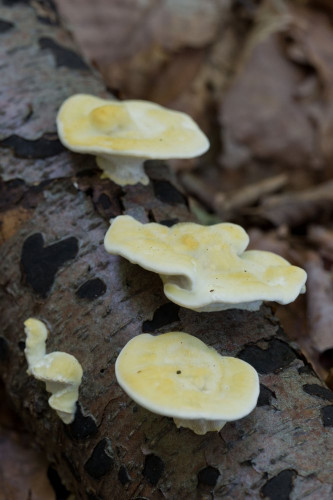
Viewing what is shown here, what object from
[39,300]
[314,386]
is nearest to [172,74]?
[39,300]

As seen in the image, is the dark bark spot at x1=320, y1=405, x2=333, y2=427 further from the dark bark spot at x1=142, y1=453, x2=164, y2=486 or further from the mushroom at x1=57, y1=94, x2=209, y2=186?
the mushroom at x1=57, y1=94, x2=209, y2=186

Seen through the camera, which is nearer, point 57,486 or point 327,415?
point 327,415

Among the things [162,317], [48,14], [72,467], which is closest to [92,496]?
[72,467]

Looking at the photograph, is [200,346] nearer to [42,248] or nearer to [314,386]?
[314,386]

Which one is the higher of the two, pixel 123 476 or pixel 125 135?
pixel 125 135

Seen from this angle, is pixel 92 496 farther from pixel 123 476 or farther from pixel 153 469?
pixel 153 469

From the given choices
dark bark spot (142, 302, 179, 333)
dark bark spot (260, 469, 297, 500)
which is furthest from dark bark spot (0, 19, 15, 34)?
dark bark spot (260, 469, 297, 500)
